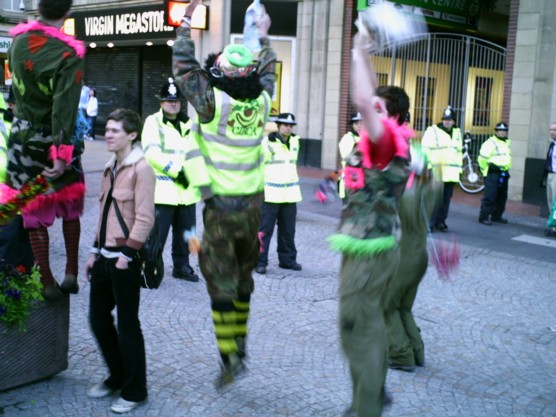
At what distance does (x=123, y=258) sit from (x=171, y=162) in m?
3.17

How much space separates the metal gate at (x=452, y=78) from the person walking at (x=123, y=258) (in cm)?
1189

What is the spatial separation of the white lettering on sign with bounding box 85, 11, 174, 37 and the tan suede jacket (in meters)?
16.4

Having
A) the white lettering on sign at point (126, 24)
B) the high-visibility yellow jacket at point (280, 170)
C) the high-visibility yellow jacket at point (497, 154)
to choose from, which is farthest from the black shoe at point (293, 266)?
the white lettering on sign at point (126, 24)

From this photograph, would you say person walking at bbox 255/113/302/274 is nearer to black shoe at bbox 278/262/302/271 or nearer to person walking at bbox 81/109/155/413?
black shoe at bbox 278/262/302/271

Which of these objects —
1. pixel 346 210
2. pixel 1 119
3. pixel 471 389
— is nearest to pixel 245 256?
pixel 346 210

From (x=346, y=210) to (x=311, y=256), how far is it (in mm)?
4966

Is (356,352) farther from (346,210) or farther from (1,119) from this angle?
(1,119)

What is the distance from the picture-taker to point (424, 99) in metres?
16.3

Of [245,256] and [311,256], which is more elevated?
[245,256]

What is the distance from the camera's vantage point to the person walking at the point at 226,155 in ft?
14.0

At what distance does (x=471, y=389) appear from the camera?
482 cm

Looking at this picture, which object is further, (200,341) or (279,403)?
(200,341)

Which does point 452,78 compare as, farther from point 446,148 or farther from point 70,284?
point 70,284

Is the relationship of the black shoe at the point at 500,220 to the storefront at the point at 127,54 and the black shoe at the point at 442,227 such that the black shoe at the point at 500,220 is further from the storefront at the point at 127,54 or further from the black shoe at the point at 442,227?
the storefront at the point at 127,54
